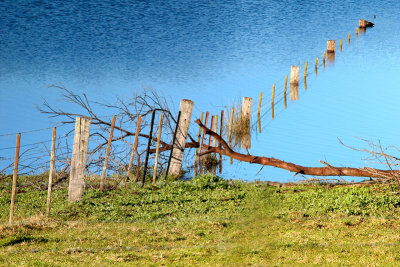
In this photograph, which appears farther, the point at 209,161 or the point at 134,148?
the point at 209,161

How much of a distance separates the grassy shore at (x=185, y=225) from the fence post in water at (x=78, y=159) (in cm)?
31

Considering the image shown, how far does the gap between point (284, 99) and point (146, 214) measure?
57.1 feet

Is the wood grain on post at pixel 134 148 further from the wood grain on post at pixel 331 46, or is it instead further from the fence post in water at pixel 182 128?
the wood grain on post at pixel 331 46

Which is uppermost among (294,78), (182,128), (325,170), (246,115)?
(294,78)

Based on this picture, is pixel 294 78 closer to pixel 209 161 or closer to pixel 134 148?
pixel 209 161

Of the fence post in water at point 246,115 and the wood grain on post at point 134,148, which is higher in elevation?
the fence post in water at point 246,115

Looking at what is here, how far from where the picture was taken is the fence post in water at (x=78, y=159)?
1153 centimetres

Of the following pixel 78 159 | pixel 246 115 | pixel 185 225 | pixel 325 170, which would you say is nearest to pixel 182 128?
pixel 78 159

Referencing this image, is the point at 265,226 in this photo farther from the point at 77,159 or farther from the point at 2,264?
the point at 77,159

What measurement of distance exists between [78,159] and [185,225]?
153 inches

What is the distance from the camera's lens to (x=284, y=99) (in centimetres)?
2603

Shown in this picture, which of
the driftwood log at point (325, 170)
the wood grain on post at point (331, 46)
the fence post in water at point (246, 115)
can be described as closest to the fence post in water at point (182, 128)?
the driftwood log at point (325, 170)

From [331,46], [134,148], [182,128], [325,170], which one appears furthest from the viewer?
[331,46]

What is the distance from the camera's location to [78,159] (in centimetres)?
1152
